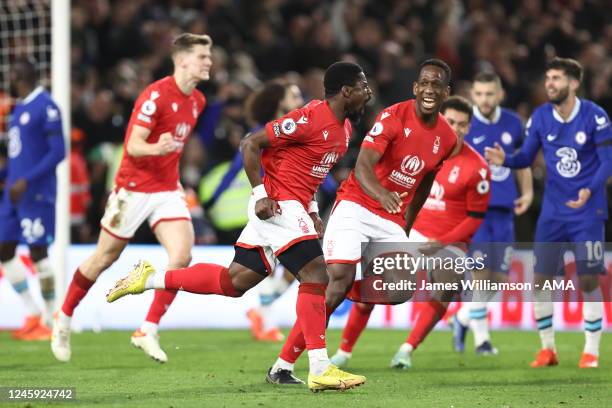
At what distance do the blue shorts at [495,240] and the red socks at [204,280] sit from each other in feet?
11.3

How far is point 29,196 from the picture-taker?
11953mm

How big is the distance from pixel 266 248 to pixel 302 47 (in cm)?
944

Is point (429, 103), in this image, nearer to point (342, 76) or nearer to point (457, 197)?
point (342, 76)

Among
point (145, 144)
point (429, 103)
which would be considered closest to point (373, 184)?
point (429, 103)

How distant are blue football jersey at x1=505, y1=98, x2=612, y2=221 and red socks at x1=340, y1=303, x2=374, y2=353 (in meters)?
1.83

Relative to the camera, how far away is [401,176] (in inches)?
344

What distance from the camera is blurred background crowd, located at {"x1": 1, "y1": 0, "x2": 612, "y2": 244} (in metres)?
15.2

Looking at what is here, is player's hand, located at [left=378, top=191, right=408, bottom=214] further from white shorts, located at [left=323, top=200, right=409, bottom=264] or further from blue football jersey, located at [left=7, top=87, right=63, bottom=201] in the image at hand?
blue football jersey, located at [left=7, top=87, right=63, bottom=201]

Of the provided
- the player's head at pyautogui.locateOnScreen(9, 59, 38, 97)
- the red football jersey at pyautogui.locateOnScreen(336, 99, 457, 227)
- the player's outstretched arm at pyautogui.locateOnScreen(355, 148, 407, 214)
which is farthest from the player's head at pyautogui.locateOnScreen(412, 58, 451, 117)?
the player's head at pyautogui.locateOnScreen(9, 59, 38, 97)

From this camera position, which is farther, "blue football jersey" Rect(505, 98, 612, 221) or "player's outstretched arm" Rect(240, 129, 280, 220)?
"blue football jersey" Rect(505, 98, 612, 221)

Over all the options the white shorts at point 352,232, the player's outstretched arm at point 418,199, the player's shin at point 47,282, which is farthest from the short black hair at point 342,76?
the player's shin at point 47,282

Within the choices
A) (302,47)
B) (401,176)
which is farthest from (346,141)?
(302,47)

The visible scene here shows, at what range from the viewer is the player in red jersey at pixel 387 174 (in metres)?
8.42

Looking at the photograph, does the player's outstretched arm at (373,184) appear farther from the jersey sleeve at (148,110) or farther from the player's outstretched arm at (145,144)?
the jersey sleeve at (148,110)
